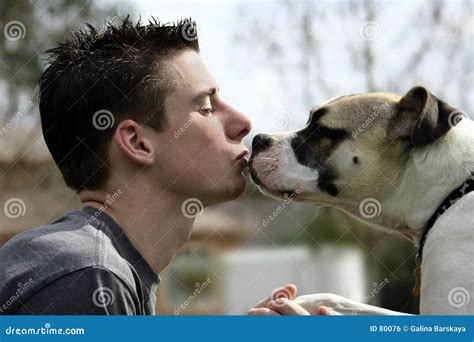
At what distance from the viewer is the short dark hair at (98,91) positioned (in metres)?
3.07

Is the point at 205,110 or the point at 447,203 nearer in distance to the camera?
the point at 205,110

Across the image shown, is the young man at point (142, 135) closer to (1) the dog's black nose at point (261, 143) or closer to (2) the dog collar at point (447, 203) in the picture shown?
(1) the dog's black nose at point (261, 143)

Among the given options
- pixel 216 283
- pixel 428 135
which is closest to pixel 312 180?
pixel 428 135

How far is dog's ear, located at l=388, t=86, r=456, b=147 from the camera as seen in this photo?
367cm

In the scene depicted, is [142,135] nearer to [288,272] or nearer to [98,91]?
[98,91]

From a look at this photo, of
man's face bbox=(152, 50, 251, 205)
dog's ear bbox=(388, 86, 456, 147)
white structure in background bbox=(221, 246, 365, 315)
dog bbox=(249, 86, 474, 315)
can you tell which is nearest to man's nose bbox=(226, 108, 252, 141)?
man's face bbox=(152, 50, 251, 205)

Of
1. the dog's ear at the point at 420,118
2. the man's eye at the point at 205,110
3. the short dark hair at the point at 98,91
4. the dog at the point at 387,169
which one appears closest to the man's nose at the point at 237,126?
the man's eye at the point at 205,110

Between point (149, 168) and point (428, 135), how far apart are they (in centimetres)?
141

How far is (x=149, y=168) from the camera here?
3.07 meters

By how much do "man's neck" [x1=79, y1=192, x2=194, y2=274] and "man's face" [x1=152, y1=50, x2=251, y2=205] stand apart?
0.10 metres

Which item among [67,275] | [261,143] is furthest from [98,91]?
[261,143]

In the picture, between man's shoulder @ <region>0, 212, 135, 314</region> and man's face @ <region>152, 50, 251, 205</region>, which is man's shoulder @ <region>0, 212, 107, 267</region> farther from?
man's face @ <region>152, 50, 251, 205</region>

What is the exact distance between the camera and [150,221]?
3.05m

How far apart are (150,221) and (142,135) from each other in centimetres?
34
